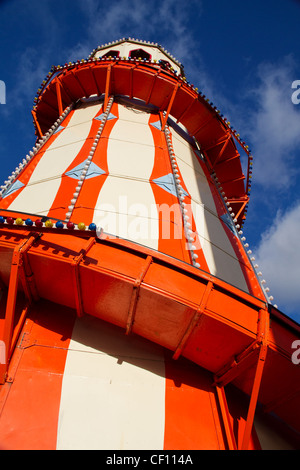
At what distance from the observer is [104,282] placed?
4.57 meters

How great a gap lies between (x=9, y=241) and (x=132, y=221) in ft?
8.54

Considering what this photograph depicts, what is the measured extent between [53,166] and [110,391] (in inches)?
229

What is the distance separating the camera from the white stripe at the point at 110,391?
4191mm

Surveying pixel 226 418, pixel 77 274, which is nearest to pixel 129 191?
pixel 77 274

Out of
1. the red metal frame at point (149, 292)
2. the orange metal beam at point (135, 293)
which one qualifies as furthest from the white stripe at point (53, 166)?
the orange metal beam at point (135, 293)

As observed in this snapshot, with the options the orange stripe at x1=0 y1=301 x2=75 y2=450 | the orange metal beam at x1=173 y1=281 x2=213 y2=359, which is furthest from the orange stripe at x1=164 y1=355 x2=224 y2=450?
the orange stripe at x1=0 y1=301 x2=75 y2=450

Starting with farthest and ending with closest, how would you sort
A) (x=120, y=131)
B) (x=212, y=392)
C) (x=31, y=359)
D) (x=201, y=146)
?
(x=201, y=146)
(x=120, y=131)
(x=212, y=392)
(x=31, y=359)

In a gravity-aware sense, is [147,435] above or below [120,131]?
below

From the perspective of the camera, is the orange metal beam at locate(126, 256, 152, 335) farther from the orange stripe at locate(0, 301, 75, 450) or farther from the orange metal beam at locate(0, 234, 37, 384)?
the orange metal beam at locate(0, 234, 37, 384)

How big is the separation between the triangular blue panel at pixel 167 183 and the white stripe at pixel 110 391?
3.67m

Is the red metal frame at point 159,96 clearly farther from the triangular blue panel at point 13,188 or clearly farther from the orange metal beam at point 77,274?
the orange metal beam at point 77,274

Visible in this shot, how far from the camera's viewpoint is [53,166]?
8.34m
